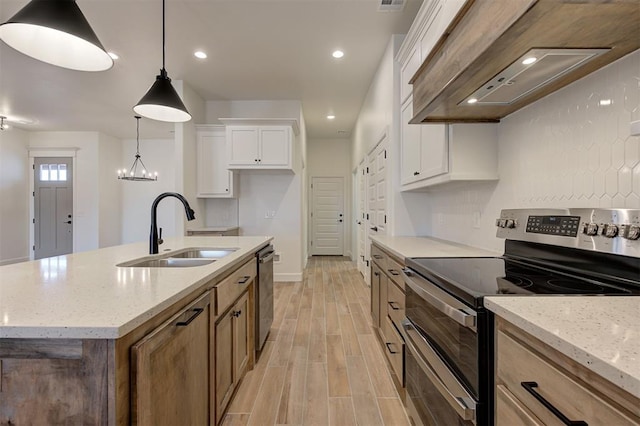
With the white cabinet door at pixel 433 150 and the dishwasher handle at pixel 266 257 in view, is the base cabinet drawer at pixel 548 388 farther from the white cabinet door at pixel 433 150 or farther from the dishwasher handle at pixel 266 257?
the dishwasher handle at pixel 266 257

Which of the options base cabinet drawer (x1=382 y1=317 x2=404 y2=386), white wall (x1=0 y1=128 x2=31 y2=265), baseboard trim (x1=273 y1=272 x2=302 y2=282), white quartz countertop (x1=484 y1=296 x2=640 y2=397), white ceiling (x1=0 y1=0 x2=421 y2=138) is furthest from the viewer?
white wall (x1=0 y1=128 x2=31 y2=265)

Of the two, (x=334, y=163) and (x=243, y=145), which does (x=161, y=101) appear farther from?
(x=334, y=163)

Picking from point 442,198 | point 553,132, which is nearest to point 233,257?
point 553,132

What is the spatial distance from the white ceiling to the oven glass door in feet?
8.53

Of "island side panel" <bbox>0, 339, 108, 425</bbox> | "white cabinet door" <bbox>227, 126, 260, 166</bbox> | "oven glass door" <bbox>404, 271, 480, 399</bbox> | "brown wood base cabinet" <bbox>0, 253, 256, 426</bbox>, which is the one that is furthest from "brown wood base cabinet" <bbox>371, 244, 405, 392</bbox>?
"white cabinet door" <bbox>227, 126, 260, 166</bbox>

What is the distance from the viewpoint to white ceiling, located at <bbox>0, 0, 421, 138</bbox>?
8.99 ft

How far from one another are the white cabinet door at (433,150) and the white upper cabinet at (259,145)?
244 cm

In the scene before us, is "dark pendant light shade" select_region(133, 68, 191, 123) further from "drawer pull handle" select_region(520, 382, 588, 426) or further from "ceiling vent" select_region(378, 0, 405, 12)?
"drawer pull handle" select_region(520, 382, 588, 426)

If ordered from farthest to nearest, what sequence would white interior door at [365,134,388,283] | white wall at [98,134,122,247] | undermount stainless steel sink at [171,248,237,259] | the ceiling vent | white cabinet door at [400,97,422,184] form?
white wall at [98,134,122,247] → white interior door at [365,134,388,283] → the ceiling vent → white cabinet door at [400,97,422,184] → undermount stainless steel sink at [171,248,237,259]

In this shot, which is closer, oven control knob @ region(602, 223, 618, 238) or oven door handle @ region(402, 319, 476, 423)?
oven door handle @ region(402, 319, 476, 423)

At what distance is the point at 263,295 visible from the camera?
2.39 meters

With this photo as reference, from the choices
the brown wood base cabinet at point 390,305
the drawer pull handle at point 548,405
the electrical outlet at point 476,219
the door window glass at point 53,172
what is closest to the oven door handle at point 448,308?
the drawer pull handle at point 548,405

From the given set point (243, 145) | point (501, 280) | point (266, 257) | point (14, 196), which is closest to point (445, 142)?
point (501, 280)

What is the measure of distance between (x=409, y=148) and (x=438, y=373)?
6.51ft
